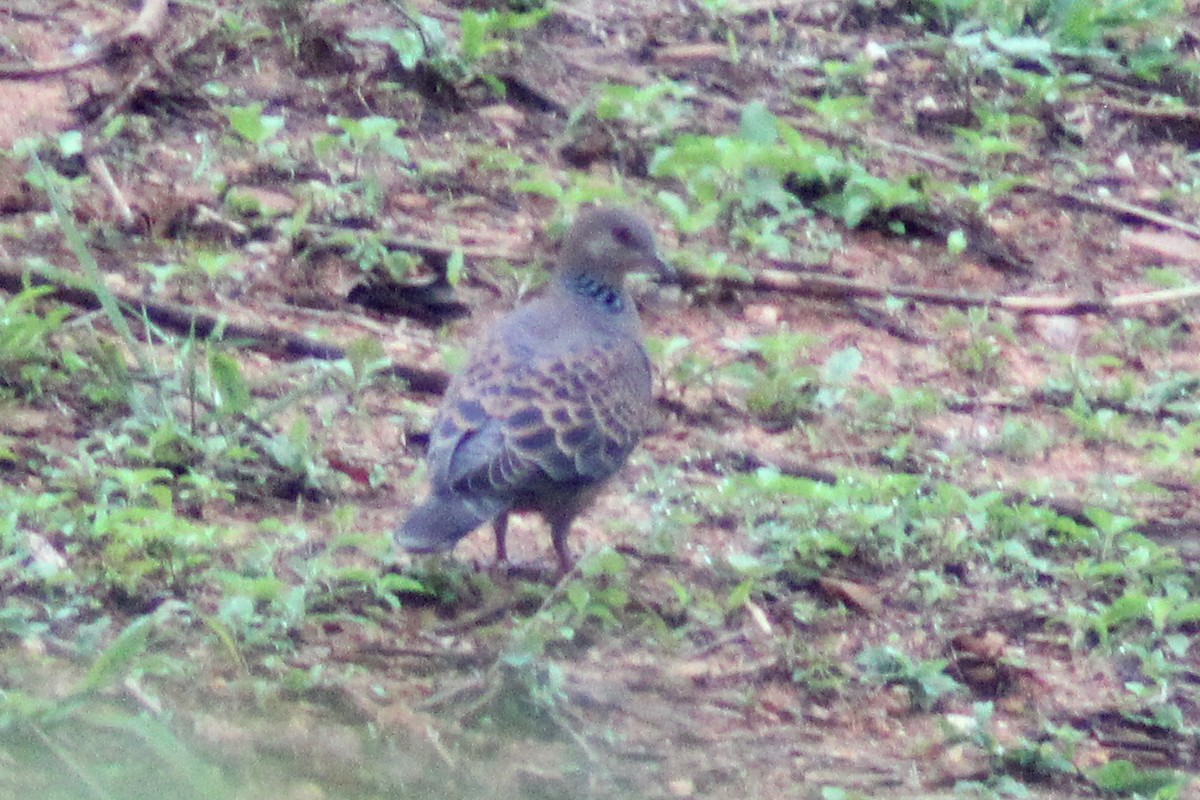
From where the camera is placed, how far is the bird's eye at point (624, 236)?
598 cm

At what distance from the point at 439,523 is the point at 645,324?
2381mm

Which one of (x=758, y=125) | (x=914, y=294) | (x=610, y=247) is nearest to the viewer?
(x=610, y=247)

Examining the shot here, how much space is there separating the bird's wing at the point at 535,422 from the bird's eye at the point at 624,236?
2.51ft

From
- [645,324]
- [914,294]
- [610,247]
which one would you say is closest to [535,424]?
[610,247]

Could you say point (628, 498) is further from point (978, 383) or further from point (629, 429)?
point (978, 383)

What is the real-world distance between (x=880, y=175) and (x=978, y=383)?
1.66 m

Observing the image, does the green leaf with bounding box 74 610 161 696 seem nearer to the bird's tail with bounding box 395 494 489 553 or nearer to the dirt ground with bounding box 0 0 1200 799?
the dirt ground with bounding box 0 0 1200 799

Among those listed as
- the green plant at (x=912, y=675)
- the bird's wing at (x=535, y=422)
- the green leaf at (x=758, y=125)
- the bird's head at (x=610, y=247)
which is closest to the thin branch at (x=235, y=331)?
the bird's head at (x=610, y=247)

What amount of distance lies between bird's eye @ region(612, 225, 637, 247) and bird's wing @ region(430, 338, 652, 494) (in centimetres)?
76

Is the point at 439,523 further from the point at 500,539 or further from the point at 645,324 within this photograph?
the point at 645,324

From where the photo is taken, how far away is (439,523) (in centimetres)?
463

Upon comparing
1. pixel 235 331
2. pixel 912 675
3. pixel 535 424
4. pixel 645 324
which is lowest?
pixel 645 324

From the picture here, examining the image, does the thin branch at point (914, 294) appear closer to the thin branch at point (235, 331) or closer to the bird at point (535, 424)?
the thin branch at point (235, 331)

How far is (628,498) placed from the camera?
5.66 metres
